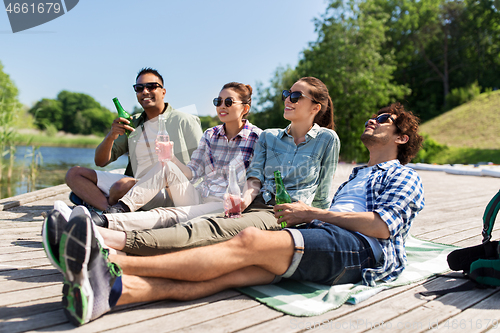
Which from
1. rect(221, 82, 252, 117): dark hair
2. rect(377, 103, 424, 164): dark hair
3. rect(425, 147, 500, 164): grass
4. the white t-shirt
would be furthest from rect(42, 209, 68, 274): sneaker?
rect(425, 147, 500, 164): grass

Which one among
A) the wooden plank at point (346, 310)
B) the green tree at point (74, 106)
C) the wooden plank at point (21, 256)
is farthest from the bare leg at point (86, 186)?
the green tree at point (74, 106)

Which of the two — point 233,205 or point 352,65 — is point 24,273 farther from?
point 352,65

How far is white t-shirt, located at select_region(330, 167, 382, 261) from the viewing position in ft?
8.22

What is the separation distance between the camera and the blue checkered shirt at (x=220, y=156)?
11.1ft

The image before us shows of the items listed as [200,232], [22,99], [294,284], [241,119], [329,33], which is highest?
[329,33]

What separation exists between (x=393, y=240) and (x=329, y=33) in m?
21.3

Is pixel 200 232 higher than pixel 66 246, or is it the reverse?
pixel 66 246

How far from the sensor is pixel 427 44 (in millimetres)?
36969

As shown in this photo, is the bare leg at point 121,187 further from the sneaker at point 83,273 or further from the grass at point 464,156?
the grass at point 464,156

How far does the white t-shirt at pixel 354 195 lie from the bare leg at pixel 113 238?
1.39 metres

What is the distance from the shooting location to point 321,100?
10.8ft

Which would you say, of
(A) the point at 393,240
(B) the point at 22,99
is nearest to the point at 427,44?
(B) the point at 22,99

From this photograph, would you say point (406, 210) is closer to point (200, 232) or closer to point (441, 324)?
point (441, 324)

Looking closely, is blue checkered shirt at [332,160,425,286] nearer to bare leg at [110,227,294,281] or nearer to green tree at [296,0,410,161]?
bare leg at [110,227,294,281]
